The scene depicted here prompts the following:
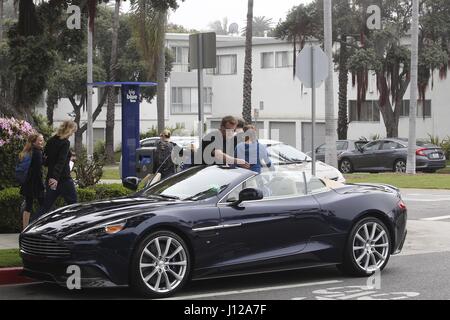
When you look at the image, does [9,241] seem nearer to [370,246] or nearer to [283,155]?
[370,246]

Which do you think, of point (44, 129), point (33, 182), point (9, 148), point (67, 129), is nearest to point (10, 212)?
point (9, 148)

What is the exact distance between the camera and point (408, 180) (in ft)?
89.0

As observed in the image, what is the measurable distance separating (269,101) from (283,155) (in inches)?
1326

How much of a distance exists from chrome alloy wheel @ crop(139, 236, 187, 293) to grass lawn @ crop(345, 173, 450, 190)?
16.4 meters

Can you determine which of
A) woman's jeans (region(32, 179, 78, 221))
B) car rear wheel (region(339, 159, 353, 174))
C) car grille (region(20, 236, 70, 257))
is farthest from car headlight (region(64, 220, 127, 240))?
car rear wheel (region(339, 159, 353, 174))

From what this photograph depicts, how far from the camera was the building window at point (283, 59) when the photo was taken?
53.2 metres

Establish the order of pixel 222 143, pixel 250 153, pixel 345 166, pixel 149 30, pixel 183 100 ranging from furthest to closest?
1. pixel 183 100
2. pixel 345 166
3. pixel 149 30
4. pixel 222 143
5. pixel 250 153

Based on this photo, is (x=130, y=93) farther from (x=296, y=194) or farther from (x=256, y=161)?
(x=296, y=194)

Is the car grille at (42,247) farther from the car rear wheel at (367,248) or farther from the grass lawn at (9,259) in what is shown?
the car rear wheel at (367,248)

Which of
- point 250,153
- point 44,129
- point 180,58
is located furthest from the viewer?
point 180,58

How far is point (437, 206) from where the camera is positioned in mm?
18875

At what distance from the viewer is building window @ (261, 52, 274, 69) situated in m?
54.3

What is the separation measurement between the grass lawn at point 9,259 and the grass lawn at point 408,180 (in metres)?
15.5

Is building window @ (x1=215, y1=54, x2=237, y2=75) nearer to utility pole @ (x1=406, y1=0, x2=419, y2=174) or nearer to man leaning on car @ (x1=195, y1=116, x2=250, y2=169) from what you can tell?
utility pole @ (x1=406, y1=0, x2=419, y2=174)
